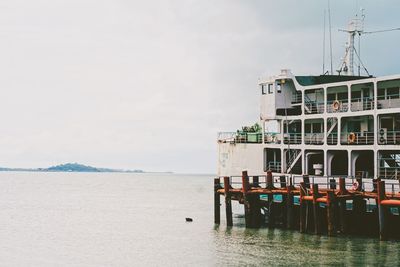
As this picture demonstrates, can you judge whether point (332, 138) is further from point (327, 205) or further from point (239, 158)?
point (239, 158)

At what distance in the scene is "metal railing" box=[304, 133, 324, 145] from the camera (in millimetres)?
50906

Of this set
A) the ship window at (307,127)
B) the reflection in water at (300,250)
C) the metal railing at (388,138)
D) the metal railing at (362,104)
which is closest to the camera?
the reflection in water at (300,250)

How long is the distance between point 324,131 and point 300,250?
12.1 meters

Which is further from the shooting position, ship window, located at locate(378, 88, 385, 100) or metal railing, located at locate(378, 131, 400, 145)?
ship window, located at locate(378, 88, 385, 100)

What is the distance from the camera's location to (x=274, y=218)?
4825 cm

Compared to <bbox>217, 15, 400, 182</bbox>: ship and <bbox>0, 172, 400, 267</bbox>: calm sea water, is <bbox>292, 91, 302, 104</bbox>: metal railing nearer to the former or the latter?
<bbox>217, 15, 400, 182</bbox>: ship

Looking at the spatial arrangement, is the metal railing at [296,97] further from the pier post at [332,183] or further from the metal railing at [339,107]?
the pier post at [332,183]

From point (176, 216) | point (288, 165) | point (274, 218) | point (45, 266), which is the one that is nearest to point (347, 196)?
point (274, 218)

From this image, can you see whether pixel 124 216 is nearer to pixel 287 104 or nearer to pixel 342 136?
pixel 287 104

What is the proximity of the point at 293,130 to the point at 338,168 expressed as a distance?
235 inches

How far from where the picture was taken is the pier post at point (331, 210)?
40219mm

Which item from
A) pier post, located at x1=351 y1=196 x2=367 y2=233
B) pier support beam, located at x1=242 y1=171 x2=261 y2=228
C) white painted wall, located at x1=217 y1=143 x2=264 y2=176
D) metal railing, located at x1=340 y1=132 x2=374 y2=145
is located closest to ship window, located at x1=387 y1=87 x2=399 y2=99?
metal railing, located at x1=340 y1=132 x2=374 y2=145

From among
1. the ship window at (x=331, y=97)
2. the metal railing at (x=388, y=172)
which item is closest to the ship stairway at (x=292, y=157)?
the ship window at (x=331, y=97)

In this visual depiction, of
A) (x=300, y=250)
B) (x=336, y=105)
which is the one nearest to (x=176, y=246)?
(x=300, y=250)
